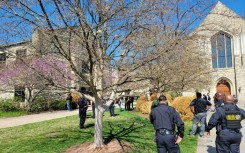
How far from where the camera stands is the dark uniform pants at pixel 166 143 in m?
4.93

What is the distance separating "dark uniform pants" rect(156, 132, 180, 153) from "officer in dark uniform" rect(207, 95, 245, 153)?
3.84ft

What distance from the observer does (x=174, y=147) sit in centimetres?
496

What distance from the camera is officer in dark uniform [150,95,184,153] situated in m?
4.95

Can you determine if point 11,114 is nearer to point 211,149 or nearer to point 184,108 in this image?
point 184,108

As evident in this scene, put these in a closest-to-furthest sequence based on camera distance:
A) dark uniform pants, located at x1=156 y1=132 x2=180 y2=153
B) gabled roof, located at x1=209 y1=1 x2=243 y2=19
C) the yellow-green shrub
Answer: dark uniform pants, located at x1=156 y1=132 x2=180 y2=153 → gabled roof, located at x1=209 y1=1 x2=243 y2=19 → the yellow-green shrub

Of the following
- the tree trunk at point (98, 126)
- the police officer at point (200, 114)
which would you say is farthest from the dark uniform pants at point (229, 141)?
the police officer at point (200, 114)

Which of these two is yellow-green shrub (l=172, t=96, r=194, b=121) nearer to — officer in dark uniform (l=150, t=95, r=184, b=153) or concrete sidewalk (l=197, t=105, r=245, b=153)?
concrete sidewalk (l=197, t=105, r=245, b=153)

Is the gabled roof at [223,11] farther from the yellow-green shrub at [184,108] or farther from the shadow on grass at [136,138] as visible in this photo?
the yellow-green shrub at [184,108]

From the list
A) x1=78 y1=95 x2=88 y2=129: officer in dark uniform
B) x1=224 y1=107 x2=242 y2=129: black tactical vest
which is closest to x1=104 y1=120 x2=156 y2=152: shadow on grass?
x1=78 y1=95 x2=88 y2=129: officer in dark uniform

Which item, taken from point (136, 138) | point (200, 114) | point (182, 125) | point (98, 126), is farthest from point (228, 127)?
point (200, 114)

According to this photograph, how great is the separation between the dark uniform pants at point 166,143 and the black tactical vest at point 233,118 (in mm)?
1339

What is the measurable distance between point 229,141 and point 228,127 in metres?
0.30

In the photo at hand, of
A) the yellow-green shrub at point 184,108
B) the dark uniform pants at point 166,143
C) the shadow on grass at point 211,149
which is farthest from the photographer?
the yellow-green shrub at point 184,108

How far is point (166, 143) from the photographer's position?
4938 mm
